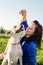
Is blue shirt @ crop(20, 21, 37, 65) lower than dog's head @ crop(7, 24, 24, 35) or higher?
lower

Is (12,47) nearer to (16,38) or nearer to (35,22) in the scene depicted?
(16,38)

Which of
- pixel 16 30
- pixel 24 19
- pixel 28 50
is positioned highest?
pixel 24 19

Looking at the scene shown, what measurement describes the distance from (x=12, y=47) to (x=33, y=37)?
22cm

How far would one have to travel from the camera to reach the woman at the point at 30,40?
9.79 feet

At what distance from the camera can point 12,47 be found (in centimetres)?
296

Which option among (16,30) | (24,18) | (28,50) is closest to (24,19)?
(24,18)

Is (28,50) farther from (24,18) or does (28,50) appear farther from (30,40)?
(24,18)

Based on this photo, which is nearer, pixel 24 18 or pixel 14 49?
pixel 14 49

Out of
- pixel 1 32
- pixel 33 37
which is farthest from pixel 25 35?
pixel 1 32

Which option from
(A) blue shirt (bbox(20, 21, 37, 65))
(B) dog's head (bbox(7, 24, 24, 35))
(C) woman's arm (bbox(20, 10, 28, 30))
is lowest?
(A) blue shirt (bbox(20, 21, 37, 65))

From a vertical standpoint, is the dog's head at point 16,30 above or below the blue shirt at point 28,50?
above

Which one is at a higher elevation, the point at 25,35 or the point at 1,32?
the point at 1,32

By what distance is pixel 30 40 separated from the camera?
302 centimetres

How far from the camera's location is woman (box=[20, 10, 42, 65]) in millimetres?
2984
